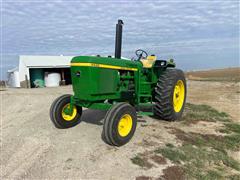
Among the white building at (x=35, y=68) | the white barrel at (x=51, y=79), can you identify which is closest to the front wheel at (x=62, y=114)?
the white building at (x=35, y=68)

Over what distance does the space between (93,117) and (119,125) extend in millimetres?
2378

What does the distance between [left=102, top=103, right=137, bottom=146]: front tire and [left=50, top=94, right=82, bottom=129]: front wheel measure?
62.7 inches

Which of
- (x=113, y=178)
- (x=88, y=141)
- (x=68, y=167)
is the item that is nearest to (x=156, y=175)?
(x=113, y=178)

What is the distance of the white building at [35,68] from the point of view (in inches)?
868

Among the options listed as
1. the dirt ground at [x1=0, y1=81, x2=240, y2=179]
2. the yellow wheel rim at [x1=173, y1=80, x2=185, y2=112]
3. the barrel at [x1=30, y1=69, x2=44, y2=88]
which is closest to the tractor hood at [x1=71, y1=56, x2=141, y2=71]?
the dirt ground at [x1=0, y1=81, x2=240, y2=179]

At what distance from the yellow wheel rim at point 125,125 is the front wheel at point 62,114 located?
1.69 metres

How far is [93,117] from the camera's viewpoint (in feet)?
23.0

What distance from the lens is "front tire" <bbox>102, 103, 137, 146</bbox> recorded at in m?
4.47

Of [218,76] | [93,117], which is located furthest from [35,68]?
[218,76]

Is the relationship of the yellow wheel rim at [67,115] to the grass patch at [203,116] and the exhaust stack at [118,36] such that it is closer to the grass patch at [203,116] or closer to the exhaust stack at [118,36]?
the exhaust stack at [118,36]

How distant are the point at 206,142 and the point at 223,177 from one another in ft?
4.55

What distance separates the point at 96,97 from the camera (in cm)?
513

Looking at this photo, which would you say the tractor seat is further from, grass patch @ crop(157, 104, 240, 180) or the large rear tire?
grass patch @ crop(157, 104, 240, 180)

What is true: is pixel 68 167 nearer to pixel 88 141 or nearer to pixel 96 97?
pixel 88 141
